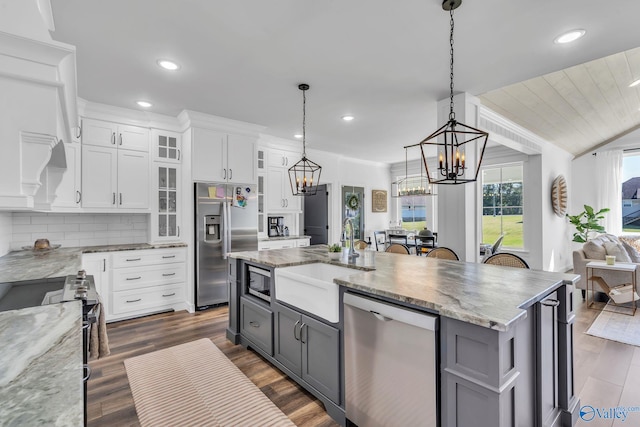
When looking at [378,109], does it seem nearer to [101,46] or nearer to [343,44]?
[343,44]

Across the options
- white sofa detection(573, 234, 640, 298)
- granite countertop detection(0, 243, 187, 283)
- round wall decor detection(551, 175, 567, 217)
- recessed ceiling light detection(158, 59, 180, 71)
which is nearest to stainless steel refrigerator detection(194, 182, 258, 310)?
granite countertop detection(0, 243, 187, 283)

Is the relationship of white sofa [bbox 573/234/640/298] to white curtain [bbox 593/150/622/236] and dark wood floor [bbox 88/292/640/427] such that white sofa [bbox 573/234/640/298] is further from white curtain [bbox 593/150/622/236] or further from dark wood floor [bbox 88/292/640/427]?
white curtain [bbox 593/150/622/236]

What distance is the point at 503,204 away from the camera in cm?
637

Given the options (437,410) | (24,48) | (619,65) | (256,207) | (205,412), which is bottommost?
(205,412)

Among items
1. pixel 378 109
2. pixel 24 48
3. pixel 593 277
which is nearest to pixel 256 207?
pixel 378 109

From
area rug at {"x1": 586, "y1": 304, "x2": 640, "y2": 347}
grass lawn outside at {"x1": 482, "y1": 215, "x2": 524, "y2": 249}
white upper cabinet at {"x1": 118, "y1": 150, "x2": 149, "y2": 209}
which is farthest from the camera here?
grass lawn outside at {"x1": 482, "y1": 215, "x2": 524, "y2": 249}

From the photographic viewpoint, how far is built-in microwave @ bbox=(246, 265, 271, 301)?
8.70 ft

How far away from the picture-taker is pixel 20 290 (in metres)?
1.81

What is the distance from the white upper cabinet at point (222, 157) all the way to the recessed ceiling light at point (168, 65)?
138cm

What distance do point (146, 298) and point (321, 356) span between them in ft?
9.58

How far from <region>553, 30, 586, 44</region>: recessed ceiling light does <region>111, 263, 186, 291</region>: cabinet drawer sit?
4585mm

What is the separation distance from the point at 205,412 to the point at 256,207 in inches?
118

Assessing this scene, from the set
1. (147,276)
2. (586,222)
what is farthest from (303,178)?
(586,222)

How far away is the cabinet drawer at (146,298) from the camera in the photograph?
147 inches
